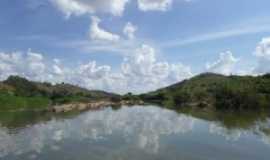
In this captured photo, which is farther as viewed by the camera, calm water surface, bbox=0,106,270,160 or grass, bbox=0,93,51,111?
grass, bbox=0,93,51,111

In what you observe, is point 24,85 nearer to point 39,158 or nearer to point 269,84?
point 269,84

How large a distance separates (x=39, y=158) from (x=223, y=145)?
17085 millimetres

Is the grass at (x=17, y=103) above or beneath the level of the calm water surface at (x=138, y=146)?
above

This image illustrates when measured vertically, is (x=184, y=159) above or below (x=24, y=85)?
below

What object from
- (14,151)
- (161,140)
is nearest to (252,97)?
(161,140)

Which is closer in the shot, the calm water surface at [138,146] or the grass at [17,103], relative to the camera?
the calm water surface at [138,146]

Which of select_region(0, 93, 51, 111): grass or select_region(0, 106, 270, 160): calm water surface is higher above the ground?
select_region(0, 93, 51, 111): grass

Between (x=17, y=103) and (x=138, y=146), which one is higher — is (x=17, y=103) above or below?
above

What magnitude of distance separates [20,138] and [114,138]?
10.7 meters

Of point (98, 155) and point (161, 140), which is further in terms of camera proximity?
point (161, 140)

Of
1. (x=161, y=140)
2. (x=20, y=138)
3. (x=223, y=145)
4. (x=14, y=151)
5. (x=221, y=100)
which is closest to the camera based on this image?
(x=14, y=151)

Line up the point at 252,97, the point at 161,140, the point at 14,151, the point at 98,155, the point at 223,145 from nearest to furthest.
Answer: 1. the point at 98,155
2. the point at 14,151
3. the point at 223,145
4. the point at 161,140
5. the point at 252,97

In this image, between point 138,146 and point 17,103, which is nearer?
point 138,146

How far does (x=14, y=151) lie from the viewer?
2734 centimetres
